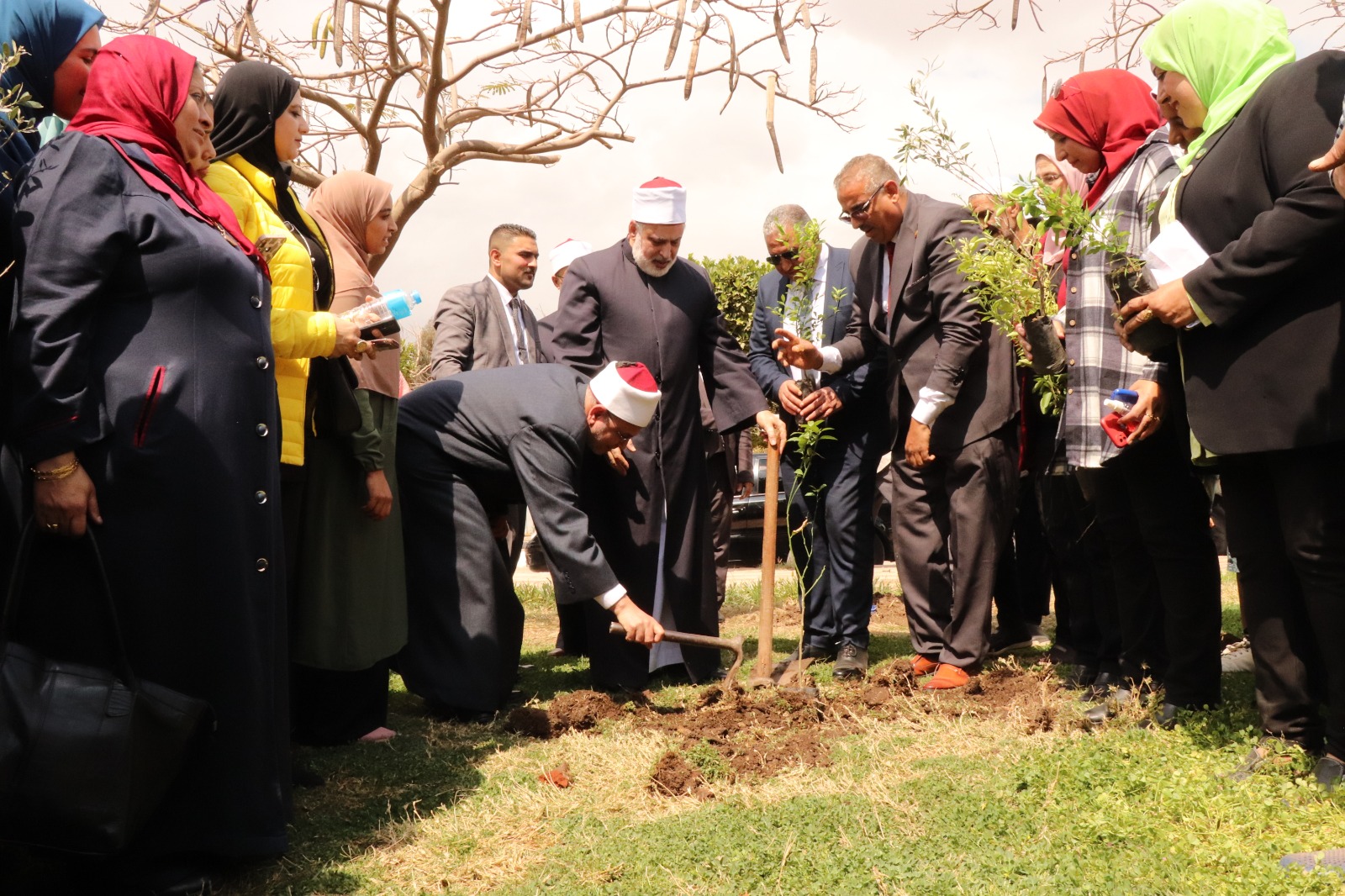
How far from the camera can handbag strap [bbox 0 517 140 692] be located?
2844mm

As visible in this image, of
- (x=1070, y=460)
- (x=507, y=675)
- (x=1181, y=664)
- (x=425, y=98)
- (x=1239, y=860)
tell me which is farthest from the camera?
(x=425, y=98)

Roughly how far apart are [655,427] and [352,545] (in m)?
1.71

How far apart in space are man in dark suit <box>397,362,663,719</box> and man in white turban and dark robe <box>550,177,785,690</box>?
0.58 meters

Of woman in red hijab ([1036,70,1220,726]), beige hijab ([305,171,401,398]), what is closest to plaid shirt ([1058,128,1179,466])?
woman in red hijab ([1036,70,1220,726])

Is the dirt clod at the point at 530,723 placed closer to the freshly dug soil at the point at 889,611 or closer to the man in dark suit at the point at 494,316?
the man in dark suit at the point at 494,316

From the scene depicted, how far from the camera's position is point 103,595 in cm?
299

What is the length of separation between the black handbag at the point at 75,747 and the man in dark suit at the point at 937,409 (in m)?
3.25

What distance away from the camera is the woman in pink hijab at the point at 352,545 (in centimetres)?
445

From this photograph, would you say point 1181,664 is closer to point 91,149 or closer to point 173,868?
point 173,868

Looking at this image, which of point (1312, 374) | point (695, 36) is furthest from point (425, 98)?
point (1312, 374)

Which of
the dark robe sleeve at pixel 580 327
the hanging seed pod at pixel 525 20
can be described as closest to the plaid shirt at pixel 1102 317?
the dark robe sleeve at pixel 580 327

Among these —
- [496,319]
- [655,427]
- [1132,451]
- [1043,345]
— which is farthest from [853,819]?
[496,319]

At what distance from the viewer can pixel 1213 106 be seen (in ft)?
11.8

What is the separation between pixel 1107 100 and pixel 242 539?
328 centimetres
